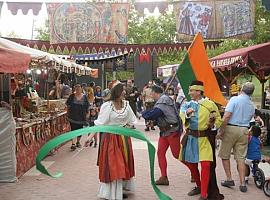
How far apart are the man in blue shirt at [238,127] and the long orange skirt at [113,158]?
159 centimetres

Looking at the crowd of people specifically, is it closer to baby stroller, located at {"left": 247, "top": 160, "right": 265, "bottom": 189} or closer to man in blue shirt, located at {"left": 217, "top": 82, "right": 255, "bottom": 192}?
man in blue shirt, located at {"left": 217, "top": 82, "right": 255, "bottom": 192}

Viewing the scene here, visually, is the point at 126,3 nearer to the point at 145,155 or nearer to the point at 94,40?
the point at 94,40

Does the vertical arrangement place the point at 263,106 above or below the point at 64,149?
above

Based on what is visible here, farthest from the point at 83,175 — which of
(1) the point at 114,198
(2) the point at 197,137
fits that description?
(2) the point at 197,137

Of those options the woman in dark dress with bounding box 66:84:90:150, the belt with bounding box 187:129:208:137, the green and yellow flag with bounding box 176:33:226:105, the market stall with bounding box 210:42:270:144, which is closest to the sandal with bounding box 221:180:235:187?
the green and yellow flag with bounding box 176:33:226:105

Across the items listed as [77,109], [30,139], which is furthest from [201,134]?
[77,109]

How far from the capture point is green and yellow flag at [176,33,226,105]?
21.7 feet

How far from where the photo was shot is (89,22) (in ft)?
38.4

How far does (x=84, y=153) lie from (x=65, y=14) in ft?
13.0

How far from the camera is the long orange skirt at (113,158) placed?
5.91m

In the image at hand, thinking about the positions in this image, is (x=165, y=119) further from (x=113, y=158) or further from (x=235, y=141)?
(x=113, y=158)

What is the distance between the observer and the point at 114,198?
600cm

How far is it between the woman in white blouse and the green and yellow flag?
3.61ft

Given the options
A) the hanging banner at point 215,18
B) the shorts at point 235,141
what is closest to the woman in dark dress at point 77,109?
the hanging banner at point 215,18
